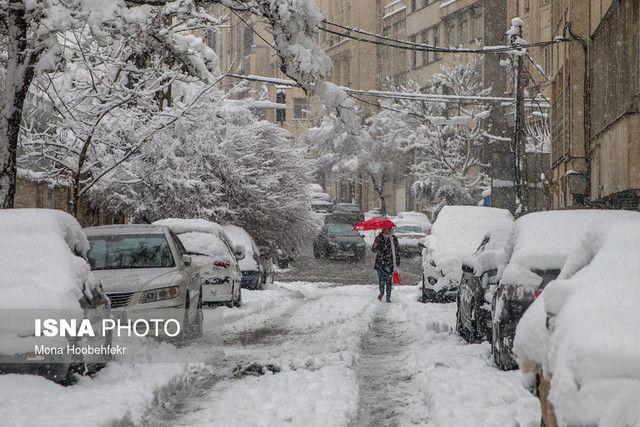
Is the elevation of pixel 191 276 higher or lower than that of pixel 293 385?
higher

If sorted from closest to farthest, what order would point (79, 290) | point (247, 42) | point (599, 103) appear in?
point (79, 290)
point (599, 103)
point (247, 42)

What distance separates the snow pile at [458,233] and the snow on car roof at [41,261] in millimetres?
10178

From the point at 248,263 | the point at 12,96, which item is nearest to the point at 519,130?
the point at 248,263

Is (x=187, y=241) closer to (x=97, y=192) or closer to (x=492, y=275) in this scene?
(x=492, y=275)

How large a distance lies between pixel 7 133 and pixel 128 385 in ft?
17.1

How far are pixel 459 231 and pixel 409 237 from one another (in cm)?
2370

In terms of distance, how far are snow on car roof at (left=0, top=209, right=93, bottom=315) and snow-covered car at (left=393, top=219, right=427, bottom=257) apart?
33570mm

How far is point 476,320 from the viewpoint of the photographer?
1175 centimetres

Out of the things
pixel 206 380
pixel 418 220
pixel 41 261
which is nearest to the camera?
pixel 41 261

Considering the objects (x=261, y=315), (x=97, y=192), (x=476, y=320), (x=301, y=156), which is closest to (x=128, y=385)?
(x=476, y=320)

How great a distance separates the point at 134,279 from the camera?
1156 cm

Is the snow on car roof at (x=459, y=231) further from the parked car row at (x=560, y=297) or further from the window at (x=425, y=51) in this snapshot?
the window at (x=425, y=51)

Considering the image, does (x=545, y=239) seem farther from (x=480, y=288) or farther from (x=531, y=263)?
(x=480, y=288)

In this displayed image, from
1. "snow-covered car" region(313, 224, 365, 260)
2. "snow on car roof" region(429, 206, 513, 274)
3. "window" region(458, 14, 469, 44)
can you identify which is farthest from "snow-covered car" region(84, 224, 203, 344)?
"window" region(458, 14, 469, 44)
